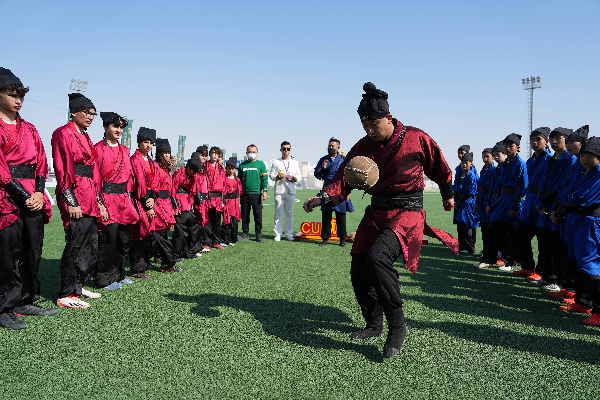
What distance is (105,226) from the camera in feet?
18.3

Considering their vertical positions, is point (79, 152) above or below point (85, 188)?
above

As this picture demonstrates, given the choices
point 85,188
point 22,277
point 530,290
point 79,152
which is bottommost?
point 530,290

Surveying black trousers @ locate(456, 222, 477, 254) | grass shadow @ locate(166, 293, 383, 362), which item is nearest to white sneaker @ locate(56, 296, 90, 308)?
grass shadow @ locate(166, 293, 383, 362)

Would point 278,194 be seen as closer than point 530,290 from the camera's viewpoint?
No

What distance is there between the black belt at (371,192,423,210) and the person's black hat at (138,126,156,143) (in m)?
4.10

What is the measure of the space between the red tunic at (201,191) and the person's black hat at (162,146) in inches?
54.3

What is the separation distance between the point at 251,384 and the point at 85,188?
3.25 m

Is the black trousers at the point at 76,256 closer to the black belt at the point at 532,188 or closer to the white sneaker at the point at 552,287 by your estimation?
the white sneaker at the point at 552,287

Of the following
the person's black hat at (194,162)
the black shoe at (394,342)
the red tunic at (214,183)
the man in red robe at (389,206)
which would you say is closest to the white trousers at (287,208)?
the red tunic at (214,183)

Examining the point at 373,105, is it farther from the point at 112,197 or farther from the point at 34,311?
the point at 34,311

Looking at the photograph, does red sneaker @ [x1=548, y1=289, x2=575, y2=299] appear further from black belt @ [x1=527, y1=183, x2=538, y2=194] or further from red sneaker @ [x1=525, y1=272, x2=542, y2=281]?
black belt @ [x1=527, y1=183, x2=538, y2=194]

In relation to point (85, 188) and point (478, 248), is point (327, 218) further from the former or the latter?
point (85, 188)

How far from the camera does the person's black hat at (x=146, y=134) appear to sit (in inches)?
257

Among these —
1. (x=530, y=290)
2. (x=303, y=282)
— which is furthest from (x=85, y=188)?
(x=530, y=290)
